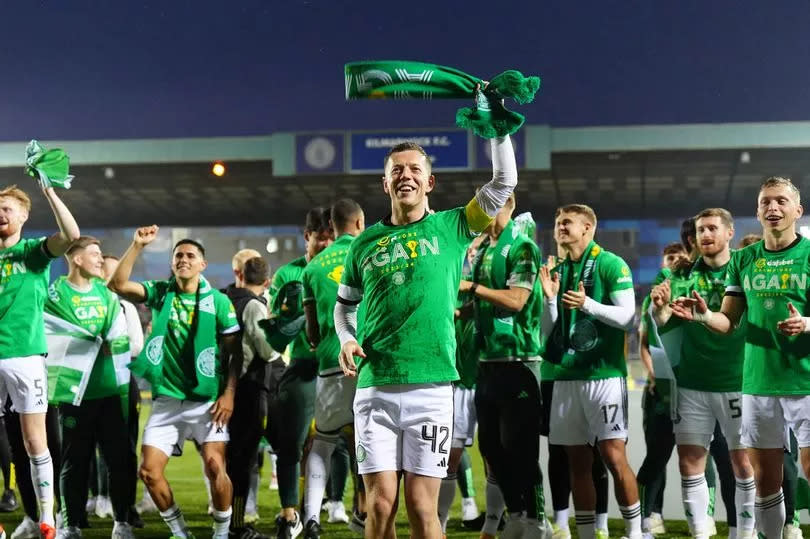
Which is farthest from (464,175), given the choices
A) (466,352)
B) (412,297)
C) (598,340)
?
(412,297)

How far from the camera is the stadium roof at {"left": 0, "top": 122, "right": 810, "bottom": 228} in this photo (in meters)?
22.2

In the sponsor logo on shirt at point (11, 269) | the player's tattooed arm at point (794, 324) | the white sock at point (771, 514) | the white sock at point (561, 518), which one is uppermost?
the sponsor logo on shirt at point (11, 269)

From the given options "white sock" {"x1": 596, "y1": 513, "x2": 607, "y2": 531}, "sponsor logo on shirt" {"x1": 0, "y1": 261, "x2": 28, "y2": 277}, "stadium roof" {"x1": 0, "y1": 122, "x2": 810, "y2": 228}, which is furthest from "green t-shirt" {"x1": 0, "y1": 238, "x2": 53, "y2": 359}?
"stadium roof" {"x1": 0, "y1": 122, "x2": 810, "y2": 228}

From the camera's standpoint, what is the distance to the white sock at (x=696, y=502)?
5219 mm

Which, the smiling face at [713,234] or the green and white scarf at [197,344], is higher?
the smiling face at [713,234]

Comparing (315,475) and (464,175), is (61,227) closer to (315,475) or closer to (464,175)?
(315,475)

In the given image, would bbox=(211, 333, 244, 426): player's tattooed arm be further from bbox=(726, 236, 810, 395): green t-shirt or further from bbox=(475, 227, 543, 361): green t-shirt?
bbox=(726, 236, 810, 395): green t-shirt

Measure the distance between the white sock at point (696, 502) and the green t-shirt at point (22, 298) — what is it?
12.6 feet

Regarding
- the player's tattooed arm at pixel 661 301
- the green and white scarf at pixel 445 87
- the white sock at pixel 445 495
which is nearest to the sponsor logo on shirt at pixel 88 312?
the white sock at pixel 445 495

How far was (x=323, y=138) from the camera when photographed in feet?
74.8

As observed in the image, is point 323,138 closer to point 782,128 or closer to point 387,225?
point 782,128

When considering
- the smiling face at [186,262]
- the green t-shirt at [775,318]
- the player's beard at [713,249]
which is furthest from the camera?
the smiling face at [186,262]

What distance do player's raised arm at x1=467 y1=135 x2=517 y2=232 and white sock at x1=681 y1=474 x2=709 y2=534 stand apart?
2.51m

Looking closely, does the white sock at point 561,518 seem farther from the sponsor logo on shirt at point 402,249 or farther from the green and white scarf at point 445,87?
the green and white scarf at point 445,87
